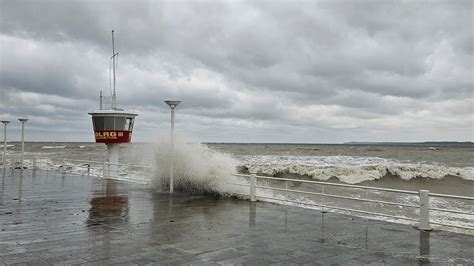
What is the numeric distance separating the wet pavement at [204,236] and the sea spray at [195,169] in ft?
8.19

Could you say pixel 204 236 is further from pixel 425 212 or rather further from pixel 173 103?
pixel 173 103

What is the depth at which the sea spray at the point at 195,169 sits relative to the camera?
14.4m

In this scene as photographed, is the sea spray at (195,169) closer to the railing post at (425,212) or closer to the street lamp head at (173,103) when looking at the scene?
the street lamp head at (173,103)

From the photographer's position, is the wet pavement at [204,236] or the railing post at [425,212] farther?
the railing post at [425,212]

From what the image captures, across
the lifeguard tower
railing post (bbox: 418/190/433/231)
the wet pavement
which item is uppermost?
the lifeguard tower

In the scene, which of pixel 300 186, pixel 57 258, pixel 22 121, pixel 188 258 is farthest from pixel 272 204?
pixel 22 121

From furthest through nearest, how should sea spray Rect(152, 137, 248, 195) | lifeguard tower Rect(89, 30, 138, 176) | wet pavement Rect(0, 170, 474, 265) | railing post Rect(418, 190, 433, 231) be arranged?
lifeguard tower Rect(89, 30, 138, 176) < sea spray Rect(152, 137, 248, 195) < railing post Rect(418, 190, 433, 231) < wet pavement Rect(0, 170, 474, 265)

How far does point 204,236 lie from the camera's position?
7.55 m

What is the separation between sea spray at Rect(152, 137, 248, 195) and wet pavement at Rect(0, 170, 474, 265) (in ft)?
8.19

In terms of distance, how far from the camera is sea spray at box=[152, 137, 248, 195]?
567 inches

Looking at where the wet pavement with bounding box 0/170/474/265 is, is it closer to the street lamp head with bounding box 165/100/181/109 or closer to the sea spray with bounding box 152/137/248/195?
the sea spray with bounding box 152/137/248/195

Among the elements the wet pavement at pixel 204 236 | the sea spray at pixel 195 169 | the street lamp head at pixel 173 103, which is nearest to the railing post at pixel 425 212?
the wet pavement at pixel 204 236

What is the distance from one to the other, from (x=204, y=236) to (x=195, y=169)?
7511 mm

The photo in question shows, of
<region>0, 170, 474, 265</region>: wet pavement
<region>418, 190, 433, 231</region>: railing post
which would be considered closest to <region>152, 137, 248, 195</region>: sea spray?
<region>0, 170, 474, 265</region>: wet pavement
